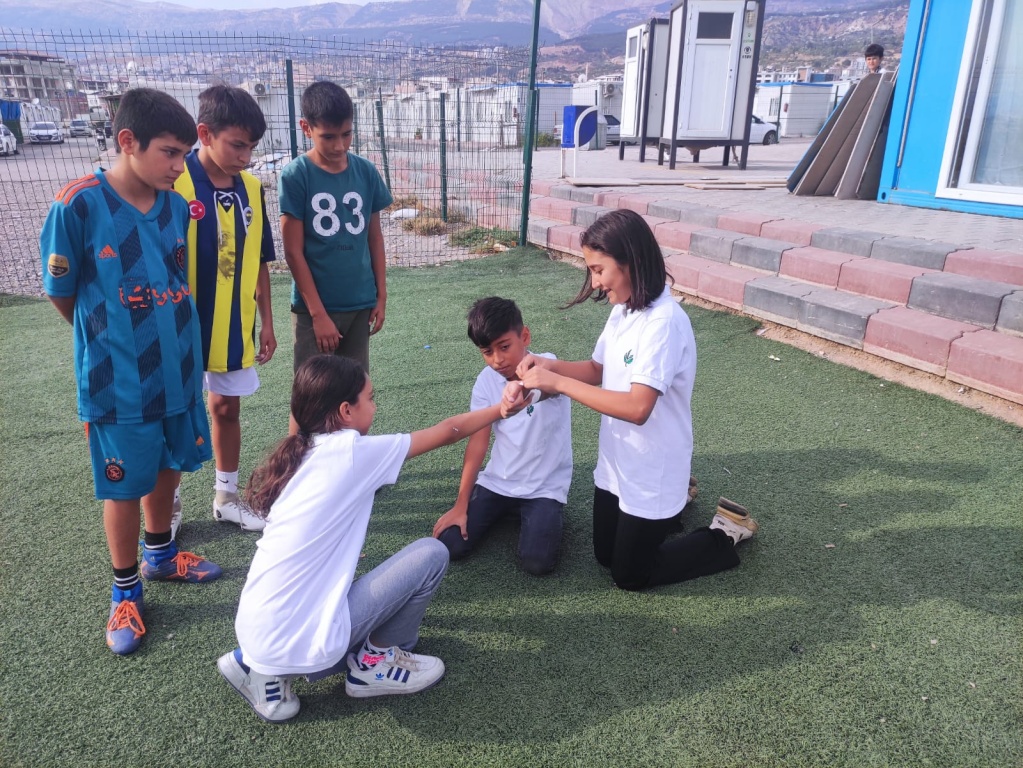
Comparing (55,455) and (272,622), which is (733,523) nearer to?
(272,622)

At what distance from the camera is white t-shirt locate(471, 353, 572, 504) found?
2.68 metres

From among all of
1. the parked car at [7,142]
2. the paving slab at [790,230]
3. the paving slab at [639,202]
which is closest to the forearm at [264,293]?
the paving slab at [790,230]

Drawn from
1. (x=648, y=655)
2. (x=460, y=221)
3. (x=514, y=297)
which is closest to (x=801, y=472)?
(x=648, y=655)

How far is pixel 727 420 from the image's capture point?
3.72 meters

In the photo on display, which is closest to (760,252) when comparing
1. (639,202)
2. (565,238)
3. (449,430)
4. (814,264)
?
(814,264)

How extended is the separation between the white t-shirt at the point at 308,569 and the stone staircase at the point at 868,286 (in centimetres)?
309

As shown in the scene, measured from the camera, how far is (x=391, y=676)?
1.93 meters

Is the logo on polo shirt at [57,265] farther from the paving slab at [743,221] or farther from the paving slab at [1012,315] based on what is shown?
the paving slab at [743,221]

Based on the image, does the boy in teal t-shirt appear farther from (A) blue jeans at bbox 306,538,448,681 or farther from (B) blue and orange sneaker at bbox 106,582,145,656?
(A) blue jeans at bbox 306,538,448,681

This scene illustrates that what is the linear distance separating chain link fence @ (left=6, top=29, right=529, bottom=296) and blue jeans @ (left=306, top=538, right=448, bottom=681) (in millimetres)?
4264

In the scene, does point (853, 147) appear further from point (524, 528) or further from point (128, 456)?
point (128, 456)

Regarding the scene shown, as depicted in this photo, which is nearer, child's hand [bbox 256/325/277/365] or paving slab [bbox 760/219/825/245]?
child's hand [bbox 256/325/277/365]

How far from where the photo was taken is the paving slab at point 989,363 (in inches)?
139

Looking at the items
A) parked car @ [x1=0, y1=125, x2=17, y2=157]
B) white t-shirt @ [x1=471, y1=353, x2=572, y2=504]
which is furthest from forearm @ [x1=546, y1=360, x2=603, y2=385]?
parked car @ [x1=0, y1=125, x2=17, y2=157]
